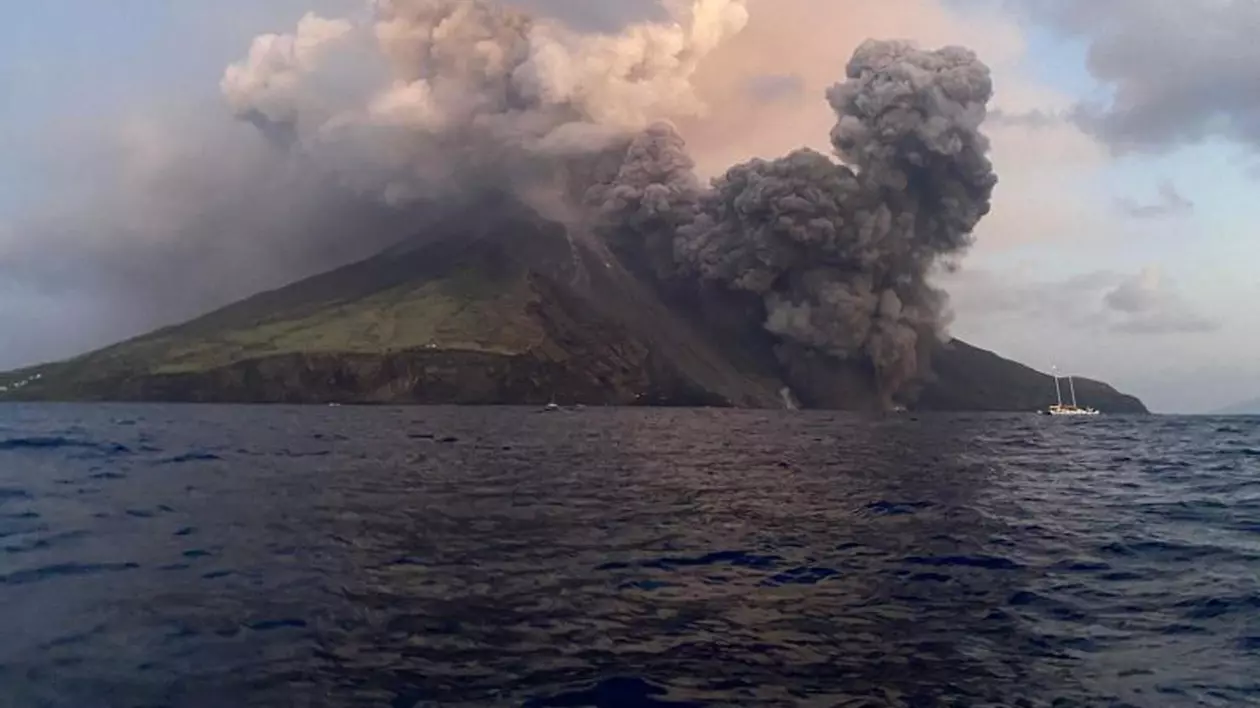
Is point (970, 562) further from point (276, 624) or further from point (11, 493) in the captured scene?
point (11, 493)

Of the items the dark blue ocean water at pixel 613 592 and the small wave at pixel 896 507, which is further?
the small wave at pixel 896 507

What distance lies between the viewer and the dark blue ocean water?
12.5 meters

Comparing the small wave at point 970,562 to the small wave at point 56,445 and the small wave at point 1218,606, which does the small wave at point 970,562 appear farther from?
the small wave at point 56,445

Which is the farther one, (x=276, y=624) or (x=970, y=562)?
(x=970, y=562)

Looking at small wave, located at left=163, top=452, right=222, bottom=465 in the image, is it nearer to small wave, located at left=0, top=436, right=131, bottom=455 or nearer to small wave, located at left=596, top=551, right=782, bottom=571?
small wave, located at left=0, top=436, right=131, bottom=455

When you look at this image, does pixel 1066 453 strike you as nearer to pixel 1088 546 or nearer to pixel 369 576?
pixel 1088 546

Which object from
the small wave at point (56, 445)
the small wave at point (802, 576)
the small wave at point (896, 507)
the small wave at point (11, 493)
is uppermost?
the small wave at point (56, 445)

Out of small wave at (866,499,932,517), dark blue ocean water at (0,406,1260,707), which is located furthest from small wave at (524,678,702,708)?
small wave at (866,499,932,517)

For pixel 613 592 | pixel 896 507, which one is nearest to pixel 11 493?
pixel 613 592

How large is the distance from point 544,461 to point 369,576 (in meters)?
30.8

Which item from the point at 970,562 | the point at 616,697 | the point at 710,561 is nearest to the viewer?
the point at 616,697

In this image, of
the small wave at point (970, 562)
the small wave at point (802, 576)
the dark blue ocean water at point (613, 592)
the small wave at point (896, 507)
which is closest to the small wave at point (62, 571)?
the dark blue ocean water at point (613, 592)

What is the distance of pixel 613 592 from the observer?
1767cm

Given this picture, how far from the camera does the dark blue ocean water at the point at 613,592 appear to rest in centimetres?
1252
